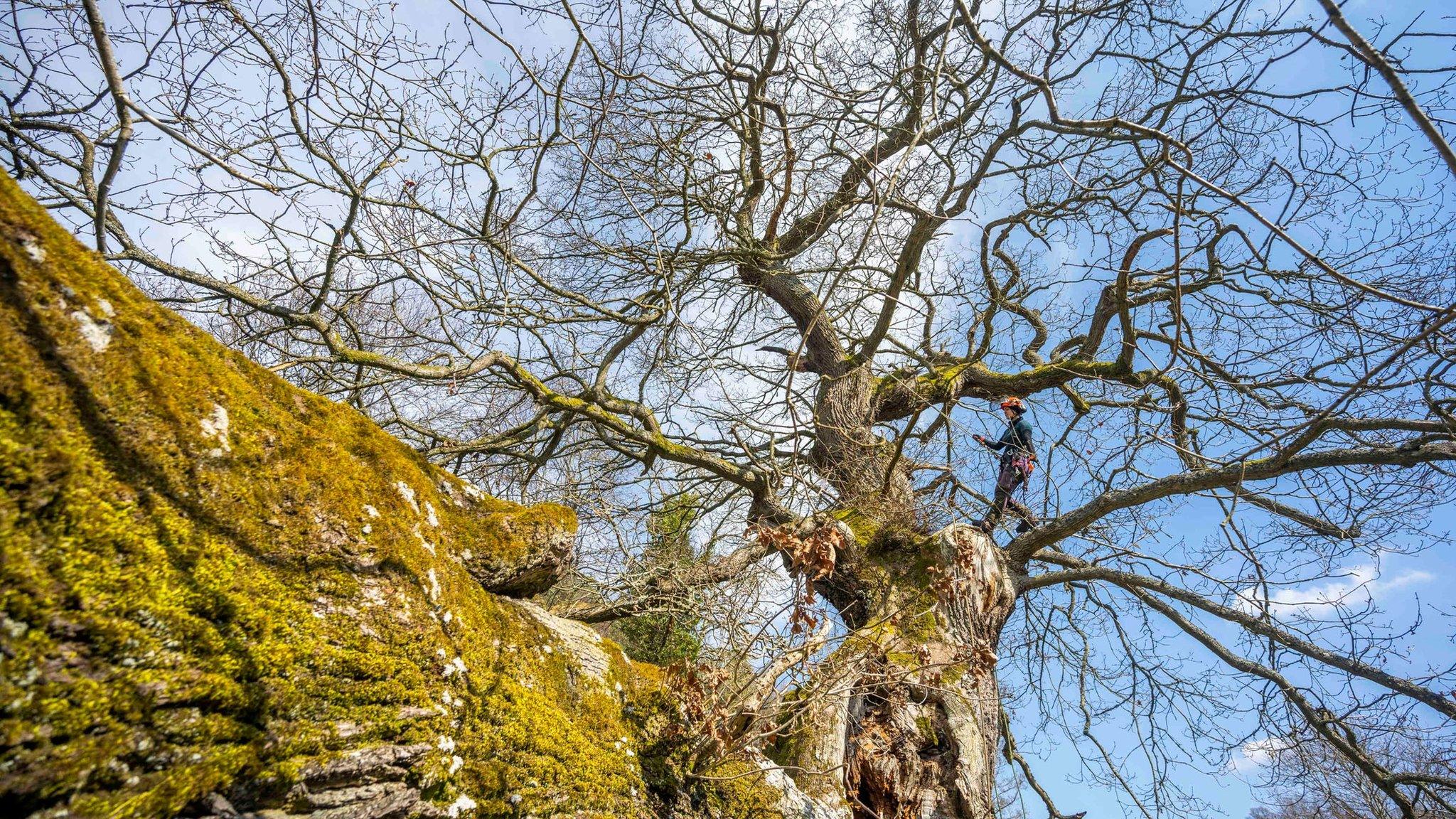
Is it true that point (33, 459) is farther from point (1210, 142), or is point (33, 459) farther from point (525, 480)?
point (1210, 142)

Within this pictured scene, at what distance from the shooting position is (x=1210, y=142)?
4.79m

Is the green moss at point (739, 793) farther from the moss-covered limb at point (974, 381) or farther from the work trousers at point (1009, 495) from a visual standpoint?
the moss-covered limb at point (974, 381)

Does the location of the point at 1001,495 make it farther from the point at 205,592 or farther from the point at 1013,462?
the point at 205,592

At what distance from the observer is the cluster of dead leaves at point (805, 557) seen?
10.8 ft

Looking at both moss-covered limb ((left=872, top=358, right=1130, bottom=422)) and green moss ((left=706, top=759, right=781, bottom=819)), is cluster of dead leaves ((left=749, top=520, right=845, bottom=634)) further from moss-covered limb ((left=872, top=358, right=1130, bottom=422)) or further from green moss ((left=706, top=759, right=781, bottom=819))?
moss-covered limb ((left=872, top=358, right=1130, bottom=422))

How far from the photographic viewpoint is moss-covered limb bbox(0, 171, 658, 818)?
41.8 inches

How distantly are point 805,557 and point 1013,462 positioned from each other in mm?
3479

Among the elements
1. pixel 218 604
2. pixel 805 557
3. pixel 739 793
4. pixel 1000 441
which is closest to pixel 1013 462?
pixel 1000 441

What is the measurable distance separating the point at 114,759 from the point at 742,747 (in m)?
2.13

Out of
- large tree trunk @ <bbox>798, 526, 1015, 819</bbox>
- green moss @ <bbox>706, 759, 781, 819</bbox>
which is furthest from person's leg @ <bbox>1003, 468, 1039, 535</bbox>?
green moss @ <bbox>706, 759, 781, 819</bbox>

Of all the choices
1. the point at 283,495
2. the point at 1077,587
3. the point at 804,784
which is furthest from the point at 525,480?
the point at 1077,587

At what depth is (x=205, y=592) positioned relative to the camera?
4.36ft

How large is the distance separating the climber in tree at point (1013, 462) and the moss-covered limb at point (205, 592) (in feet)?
14.2

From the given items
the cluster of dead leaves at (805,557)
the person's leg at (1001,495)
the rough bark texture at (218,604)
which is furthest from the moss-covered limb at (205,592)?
the person's leg at (1001,495)
